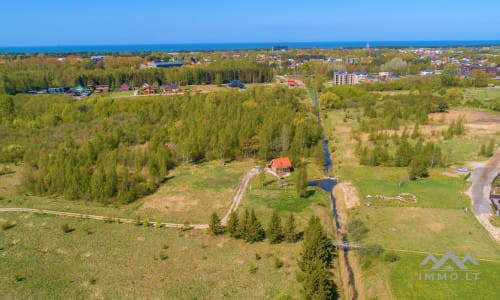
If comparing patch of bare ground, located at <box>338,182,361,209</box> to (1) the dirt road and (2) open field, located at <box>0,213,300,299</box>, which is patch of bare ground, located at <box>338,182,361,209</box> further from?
(1) the dirt road

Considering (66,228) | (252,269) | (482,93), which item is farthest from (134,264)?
(482,93)

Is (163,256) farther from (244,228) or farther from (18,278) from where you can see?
(18,278)

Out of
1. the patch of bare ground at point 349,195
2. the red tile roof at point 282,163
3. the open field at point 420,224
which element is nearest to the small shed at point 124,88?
the open field at point 420,224

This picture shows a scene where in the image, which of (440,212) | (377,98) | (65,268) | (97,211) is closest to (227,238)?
(65,268)

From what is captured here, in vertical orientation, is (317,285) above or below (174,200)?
above

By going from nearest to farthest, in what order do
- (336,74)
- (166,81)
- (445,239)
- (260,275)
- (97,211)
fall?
(260,275), (445,239), (97,211), (166,81), (336,74)

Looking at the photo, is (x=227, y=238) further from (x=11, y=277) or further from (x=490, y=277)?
(x=490, y=277)

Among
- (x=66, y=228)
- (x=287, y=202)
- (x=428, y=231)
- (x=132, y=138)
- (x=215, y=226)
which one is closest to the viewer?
(x=428, y=231)
